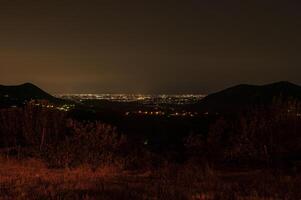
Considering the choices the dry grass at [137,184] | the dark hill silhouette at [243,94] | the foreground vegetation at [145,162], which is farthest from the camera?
the dark hill silhouette at [243,94]

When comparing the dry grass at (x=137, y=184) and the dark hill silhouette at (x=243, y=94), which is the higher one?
the dark hill silhouette at (x=243, y=94)

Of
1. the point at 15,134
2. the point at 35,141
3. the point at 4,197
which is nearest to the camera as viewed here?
the point at 4,197

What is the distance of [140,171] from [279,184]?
583cm

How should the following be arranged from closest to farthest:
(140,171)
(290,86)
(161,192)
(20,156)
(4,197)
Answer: (4,197)
(161,192)
(140,171)
(20,156)
(290,86)

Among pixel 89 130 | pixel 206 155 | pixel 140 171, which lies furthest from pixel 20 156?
pixel 206 155

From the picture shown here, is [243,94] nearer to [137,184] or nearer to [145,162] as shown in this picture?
[145,162]

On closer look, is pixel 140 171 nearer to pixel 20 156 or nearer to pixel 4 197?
pixel 20 156

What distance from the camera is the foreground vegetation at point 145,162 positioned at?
13.2 metres

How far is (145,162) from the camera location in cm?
2083

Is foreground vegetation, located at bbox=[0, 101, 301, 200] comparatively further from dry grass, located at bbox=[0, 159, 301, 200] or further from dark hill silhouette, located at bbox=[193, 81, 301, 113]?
dark hill silhouette, located at bbox=[193, 81, 301, 113]

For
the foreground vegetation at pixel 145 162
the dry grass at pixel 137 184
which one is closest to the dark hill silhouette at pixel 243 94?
the foreground vegetation at pixel 145 162

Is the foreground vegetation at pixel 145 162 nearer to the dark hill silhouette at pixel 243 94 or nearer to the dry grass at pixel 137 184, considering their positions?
the dry grass at pixel 137 184

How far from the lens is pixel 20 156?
71.8 ft

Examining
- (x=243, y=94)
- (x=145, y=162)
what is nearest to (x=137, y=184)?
(x=145, y=162)
